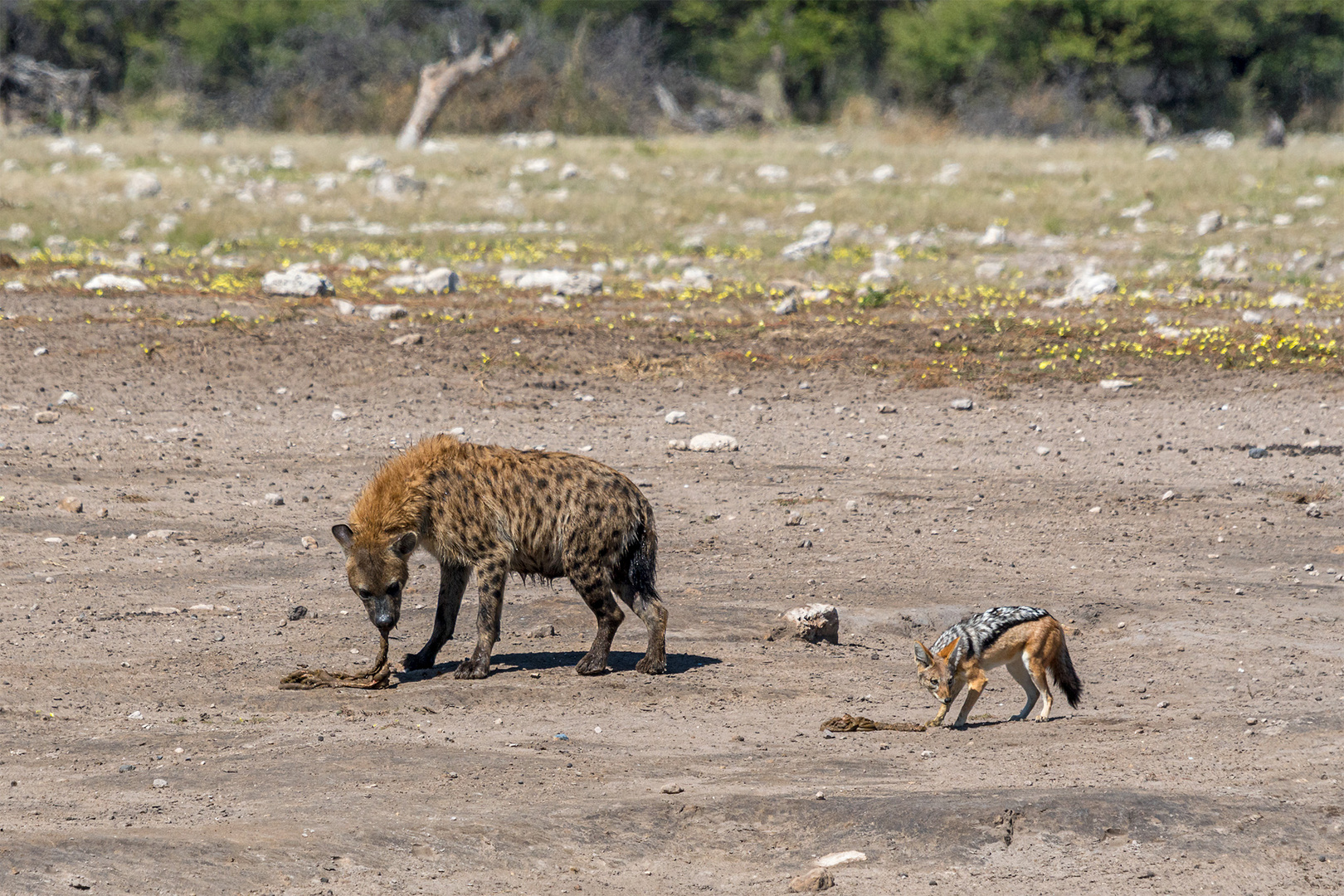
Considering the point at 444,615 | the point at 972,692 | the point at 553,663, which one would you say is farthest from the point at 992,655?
the point at 444,615

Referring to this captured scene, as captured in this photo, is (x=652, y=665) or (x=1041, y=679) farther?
(x=652, y=665)

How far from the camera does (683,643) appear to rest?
324 inches

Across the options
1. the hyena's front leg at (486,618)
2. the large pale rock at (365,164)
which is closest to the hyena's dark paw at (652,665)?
the hyena's front leg at (486,618)

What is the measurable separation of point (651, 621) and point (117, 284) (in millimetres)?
11091

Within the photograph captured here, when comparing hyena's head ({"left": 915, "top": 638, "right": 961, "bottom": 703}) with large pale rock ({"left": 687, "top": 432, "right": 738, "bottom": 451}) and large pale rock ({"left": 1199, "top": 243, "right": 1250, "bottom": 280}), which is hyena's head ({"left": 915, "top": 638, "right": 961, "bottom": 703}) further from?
large pale rock ({"left": 1199, "top": 243, "right": 1250, "bottom": 280})

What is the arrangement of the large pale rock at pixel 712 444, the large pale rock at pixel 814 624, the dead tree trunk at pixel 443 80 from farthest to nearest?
1. the dead tree trunk at pixel 443 80
2. the large pale rock at pixel 712 444
3. the large pale rock at pixel 814 624

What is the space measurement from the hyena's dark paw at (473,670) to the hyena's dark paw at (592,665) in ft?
1.51

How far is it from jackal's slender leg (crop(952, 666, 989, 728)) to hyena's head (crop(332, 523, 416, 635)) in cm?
258

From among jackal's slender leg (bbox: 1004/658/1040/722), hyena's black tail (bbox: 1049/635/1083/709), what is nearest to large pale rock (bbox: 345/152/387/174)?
jackal's slender leg (bbox: 1004/658/1040/722)

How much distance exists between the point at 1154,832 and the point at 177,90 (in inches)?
1742

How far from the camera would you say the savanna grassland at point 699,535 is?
17.7 feet

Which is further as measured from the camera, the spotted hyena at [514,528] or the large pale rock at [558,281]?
the large pale rock at [558,281]

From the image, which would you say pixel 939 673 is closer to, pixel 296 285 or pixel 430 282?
pixel 296 285

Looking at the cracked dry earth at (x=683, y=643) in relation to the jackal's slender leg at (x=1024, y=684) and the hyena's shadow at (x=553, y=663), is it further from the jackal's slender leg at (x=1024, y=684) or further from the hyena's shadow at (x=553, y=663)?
the jackal's slender leg at (x=1024, y=684)
